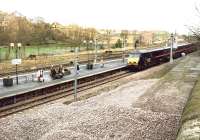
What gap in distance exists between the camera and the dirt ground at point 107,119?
15.1 m

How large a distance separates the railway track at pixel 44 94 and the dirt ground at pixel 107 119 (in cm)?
263

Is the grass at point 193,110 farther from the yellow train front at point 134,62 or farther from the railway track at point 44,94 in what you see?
the yellow train front at point 134,62

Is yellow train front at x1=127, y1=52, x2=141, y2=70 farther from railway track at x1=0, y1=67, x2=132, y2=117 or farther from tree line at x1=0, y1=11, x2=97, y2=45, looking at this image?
tree line at x1=0, y1=11, x2=97, y2=45

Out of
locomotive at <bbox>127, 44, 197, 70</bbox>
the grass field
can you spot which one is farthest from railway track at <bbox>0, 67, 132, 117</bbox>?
the grass field

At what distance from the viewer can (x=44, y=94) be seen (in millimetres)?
26344

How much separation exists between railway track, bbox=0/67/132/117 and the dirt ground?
2627 millimetres

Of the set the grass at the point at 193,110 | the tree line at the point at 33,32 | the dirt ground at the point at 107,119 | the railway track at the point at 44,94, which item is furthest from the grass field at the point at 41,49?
the grass at the point at 193,110

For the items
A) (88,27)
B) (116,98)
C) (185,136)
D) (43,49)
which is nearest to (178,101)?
(116,98)

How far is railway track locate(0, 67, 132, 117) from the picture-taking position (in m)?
22.1

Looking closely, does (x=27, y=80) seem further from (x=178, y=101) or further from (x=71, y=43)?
(x=71, y=43)

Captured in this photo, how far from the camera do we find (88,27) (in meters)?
103

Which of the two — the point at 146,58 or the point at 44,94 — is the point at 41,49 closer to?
the point at 146,58

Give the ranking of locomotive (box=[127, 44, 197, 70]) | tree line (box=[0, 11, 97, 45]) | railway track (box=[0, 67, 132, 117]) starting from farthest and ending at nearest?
tree line (box=[0, 11, 97, 45]) → locomotive (box=[127, 44, 197, 70]) → railway track (box=[0, 67, 132, 117])

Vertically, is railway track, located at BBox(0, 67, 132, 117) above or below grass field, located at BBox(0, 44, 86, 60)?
below
